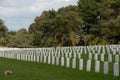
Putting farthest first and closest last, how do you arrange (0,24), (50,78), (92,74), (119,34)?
(0,24), (119,34), (92,74), (50,78)

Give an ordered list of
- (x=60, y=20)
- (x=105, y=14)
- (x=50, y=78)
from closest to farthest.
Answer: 1. (x=50, y=78)
2. (x=60, y=20)
3. (x=105, y=14)

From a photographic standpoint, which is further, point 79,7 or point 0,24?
point 0,24

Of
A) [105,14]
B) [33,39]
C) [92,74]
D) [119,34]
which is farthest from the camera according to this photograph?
[33,39]

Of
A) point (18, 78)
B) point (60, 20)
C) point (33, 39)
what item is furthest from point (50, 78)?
point (33, 39)

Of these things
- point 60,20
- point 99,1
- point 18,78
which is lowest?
point 18,78

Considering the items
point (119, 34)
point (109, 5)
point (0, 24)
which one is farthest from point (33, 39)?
point (0, 24)

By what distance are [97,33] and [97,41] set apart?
15.7ft

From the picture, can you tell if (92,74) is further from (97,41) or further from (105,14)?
(105,14)

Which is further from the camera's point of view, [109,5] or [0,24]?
[0,24]

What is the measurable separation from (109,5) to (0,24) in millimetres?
57796

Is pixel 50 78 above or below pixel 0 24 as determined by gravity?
below

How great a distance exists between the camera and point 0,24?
10725 cm

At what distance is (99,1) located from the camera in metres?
56.5

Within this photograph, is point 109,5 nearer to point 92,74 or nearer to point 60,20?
point 60,20
